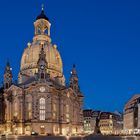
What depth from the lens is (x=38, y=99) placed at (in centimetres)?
12456

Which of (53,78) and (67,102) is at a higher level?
(53,78)

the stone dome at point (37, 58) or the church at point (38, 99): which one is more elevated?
the stone dome at point (37, 58)

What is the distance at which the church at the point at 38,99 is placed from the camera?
123875 millimetres

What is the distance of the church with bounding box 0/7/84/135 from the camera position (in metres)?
124

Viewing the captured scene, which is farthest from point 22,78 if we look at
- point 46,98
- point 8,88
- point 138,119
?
point 138,119

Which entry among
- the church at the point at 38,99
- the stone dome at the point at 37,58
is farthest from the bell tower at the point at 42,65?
the stone dome at the point at 37,58

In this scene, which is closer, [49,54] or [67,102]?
[67,102]

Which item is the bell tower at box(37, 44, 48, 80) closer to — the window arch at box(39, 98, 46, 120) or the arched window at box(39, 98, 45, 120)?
the arched window at box(39, 98, 45, 120)

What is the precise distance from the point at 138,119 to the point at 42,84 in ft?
215

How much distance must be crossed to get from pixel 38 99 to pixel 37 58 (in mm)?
22920

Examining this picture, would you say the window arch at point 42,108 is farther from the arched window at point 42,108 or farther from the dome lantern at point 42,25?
the dome lantern at point 42,25

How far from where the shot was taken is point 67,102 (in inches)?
5290

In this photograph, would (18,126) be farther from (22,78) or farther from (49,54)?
(49,54)

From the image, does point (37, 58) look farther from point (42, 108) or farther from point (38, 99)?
point (42, 108)
